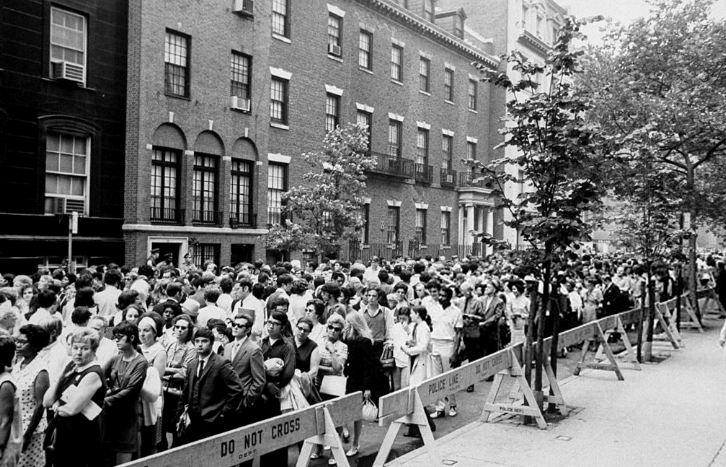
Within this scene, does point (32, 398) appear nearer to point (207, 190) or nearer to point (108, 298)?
point (108, 298)

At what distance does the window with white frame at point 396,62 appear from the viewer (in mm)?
35316

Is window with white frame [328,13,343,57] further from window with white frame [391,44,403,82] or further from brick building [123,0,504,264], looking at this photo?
window with white frame [391,44,403,82]

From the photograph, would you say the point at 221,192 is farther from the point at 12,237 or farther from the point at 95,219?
the point at 12,237

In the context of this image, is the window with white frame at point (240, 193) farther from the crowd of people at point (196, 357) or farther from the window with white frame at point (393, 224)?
the crowd of people at point (196, 357)

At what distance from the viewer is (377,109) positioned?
112ft

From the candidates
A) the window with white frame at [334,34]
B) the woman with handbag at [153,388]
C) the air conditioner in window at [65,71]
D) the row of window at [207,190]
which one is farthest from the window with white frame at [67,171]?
the woman with handbag at [153,388]

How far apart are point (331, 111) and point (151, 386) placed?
25.3 m

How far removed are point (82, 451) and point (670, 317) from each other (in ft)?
54.7

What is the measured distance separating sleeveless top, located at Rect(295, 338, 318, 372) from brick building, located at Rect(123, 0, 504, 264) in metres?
14.7

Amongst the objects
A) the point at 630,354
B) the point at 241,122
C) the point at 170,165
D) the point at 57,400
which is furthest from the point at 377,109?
the point at 57,400

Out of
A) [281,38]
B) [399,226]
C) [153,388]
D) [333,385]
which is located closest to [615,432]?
[333,385]

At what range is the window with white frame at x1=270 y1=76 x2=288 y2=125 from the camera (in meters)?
27.6

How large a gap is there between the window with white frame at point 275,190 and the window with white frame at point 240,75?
314cm

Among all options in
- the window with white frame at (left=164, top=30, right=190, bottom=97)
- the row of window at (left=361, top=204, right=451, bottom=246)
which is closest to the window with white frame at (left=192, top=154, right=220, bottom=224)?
the window with white frame at (left=164, top=30, right=190, bottom=97)
